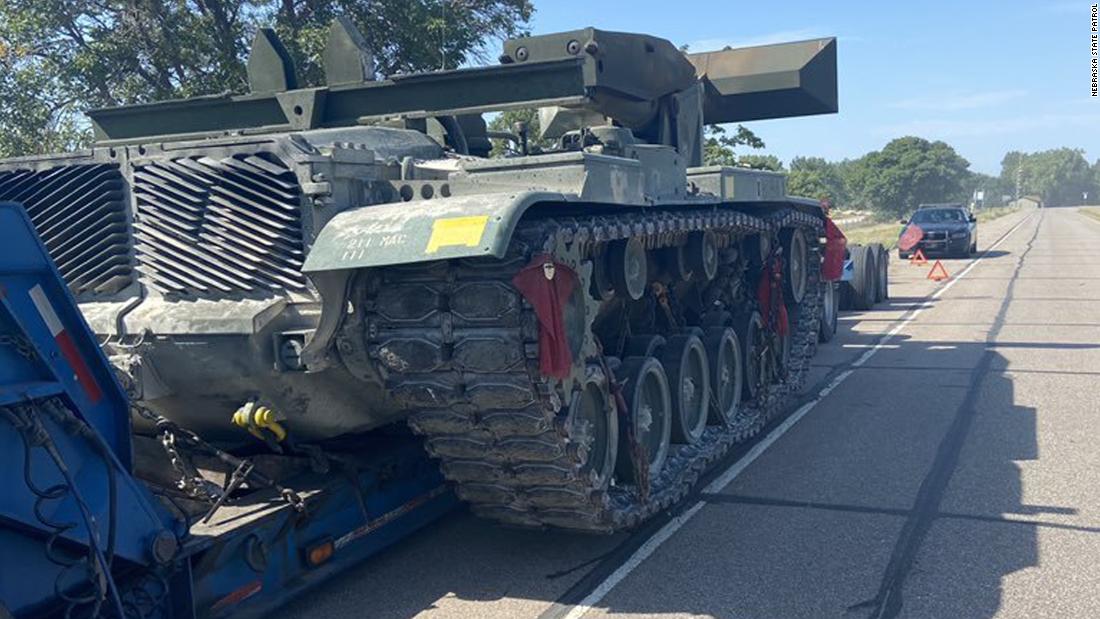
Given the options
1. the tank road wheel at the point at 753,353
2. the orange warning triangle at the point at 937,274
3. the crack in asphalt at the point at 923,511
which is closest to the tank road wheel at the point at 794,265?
the tank road wheel at the point at 753,353

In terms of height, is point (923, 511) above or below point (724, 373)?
below

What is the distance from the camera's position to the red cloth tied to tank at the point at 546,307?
4.48 meters

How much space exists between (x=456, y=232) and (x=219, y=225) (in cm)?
121

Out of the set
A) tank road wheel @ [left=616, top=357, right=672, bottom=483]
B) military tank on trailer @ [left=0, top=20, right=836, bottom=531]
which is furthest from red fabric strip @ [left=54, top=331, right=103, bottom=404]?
tank road wheel @ [left=616, top=357, right=672, bottom=483]

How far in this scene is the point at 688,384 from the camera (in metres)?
7.36

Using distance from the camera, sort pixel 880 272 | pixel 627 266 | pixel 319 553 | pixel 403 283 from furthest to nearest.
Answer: pixel 880 272 → pixel 627 266 → pixel 319 553 → pixel 403 283

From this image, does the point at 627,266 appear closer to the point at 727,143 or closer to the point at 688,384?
the point at 688,384

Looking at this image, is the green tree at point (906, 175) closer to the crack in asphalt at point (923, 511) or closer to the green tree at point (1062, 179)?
the crack in asphalt at point (923, 511)

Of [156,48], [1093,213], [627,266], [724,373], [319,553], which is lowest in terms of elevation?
[1093,213]

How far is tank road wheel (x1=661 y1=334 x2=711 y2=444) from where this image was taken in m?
7.04

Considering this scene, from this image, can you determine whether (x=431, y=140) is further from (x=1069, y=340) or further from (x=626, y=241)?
(x=1069, y=340)

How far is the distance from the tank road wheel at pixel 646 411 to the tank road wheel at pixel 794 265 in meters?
3.70

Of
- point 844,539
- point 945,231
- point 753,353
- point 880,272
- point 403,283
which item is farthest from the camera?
point 945,231

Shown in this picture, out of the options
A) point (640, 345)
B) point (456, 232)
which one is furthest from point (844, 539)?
point (456, 232)
